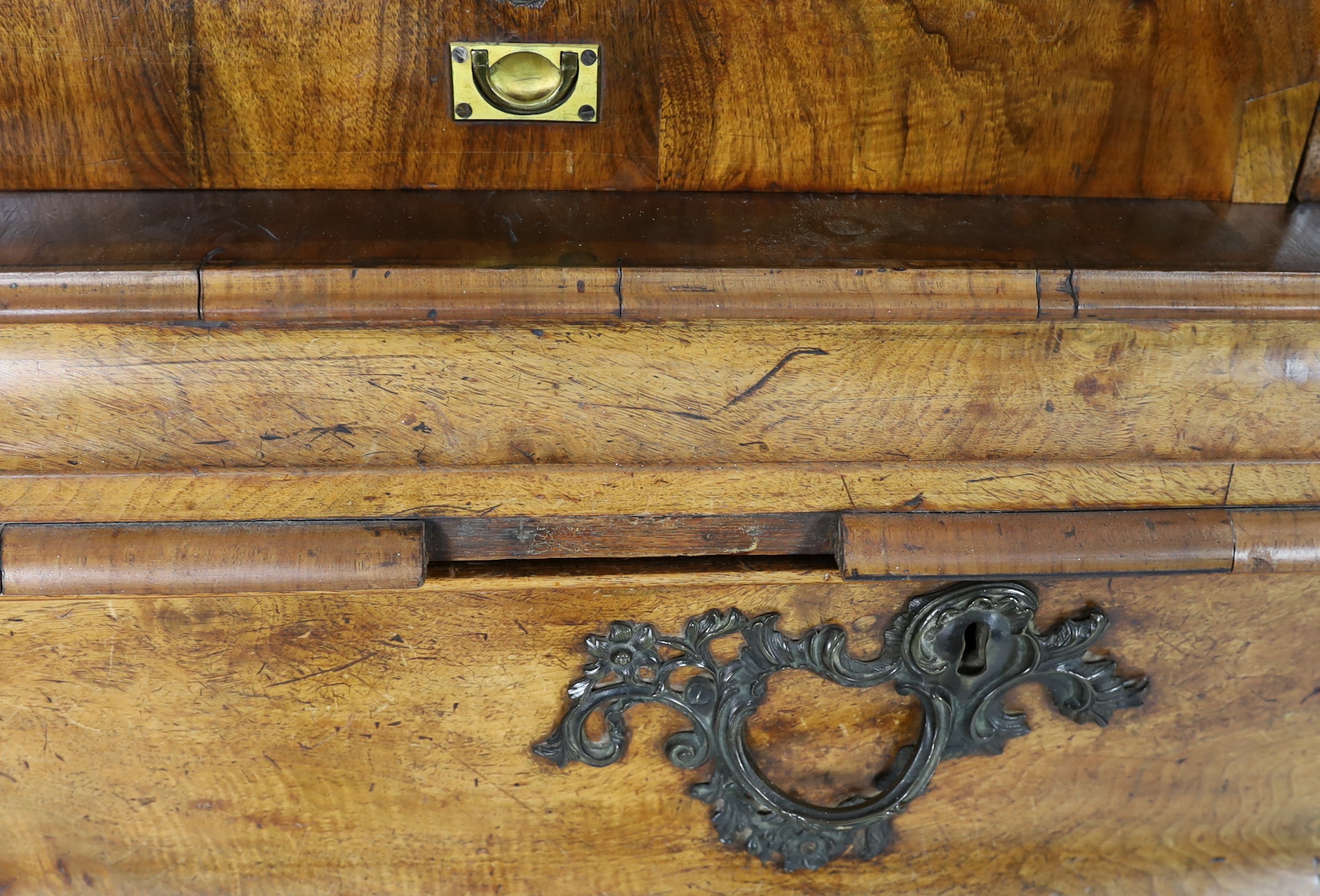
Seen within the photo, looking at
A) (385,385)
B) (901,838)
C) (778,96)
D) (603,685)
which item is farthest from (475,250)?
(901,838)

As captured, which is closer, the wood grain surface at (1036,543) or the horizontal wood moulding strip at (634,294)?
the horizontal wood moulding strip at (634,294)

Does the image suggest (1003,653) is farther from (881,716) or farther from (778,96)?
(778,96)

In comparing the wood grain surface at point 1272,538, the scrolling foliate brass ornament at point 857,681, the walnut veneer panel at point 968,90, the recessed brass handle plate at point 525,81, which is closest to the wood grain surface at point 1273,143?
the walnut veneer panel at point 968,90

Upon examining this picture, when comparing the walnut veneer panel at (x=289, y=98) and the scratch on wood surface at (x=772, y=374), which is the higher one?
the walnut veneer panel at (x=289, y=98)

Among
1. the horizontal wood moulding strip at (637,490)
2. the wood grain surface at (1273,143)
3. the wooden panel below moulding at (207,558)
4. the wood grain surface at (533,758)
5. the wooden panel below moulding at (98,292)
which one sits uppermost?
the wood grain surface at (1273,143)

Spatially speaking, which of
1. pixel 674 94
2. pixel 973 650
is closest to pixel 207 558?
pixel 674 94

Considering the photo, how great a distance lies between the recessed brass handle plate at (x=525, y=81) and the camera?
0.66 metres

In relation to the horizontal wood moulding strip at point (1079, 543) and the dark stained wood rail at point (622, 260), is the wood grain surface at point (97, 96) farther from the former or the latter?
the horizontal wood moulding strip at point (1079, 543)

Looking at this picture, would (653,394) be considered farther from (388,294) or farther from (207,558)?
(207,558)

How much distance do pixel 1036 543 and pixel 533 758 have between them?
0.40 m

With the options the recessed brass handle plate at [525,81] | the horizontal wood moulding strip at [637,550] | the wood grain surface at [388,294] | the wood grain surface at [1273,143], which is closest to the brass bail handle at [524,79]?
the recessed brass handle plate at [525,81]

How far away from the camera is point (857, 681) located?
793mm

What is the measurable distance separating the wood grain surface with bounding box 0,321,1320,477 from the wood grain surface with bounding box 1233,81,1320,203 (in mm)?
119

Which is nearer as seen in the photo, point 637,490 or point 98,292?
point 98,292
